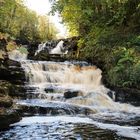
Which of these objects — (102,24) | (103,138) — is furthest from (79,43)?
(103,138)

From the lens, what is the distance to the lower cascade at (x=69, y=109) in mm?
8930

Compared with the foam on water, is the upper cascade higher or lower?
higher

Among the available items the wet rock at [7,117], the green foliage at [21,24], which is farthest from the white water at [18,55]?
the wet rock at [7,117]

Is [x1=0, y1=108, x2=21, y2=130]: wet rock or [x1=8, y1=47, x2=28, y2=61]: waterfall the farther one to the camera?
[x1=8, y1=47, x2=28, y2=61]: waterfall

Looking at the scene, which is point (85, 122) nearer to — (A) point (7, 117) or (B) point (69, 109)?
(B) point (69, 109)

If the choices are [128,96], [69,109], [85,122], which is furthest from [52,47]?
[85,122]

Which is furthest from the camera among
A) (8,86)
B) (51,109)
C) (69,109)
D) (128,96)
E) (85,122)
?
(128,96)

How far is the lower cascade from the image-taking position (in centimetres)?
893

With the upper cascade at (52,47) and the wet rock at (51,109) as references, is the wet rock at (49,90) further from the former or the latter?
the upper cascade at (52,47)

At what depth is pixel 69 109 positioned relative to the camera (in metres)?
12.0

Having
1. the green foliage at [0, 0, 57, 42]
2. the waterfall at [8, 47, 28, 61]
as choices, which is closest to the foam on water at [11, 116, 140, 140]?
the waterfall at [8, 47, 28, 61]

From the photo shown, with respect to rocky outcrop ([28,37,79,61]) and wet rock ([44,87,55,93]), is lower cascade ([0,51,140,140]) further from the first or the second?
rocky outcrop ([28,37,79,61])

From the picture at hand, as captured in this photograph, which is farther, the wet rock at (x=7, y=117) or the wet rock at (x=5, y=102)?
the wet rock at (x=5, y=102)

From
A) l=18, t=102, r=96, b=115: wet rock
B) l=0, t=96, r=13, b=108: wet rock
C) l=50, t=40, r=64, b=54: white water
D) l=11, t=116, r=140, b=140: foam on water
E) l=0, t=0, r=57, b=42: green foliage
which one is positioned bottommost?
l=11, t=116, r=140, b=140: foam on water
